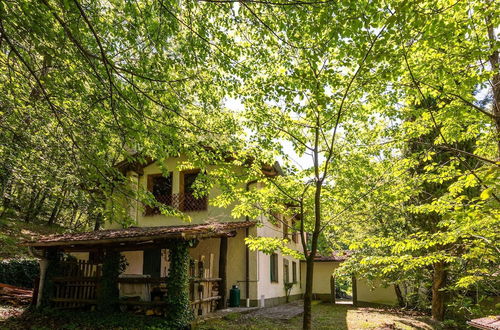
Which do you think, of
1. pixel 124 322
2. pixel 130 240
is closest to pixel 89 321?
pixel 124 322

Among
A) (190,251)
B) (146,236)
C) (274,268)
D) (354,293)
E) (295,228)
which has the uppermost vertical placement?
(295,228)

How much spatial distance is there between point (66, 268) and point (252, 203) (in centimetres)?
793

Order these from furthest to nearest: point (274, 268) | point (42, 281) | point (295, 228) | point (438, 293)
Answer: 1. point (274, 268)
2. point (438, 293)
3. point (42, 281)
4. point (295, 228)

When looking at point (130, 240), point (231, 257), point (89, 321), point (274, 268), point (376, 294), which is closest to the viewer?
point (89, 321)

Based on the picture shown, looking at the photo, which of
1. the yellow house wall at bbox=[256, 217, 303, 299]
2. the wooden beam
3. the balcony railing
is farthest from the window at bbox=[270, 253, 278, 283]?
the wooden beam

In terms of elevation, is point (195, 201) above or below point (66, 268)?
above

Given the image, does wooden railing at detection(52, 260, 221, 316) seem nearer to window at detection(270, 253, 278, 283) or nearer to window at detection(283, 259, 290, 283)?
window at detection(270, 253, 278, 283)

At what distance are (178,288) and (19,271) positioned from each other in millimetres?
11545

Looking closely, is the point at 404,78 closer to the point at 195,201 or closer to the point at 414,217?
the point at 414,217

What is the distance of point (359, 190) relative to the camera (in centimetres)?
761

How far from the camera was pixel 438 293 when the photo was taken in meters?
13.6

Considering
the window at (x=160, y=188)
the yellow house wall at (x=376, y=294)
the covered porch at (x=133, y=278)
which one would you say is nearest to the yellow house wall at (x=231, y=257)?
the covered porch at (x=133, y=278)

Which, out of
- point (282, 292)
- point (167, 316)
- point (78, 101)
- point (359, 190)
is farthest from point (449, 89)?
point (282, 292)

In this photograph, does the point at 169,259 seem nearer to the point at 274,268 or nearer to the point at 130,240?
the point at 130,240
